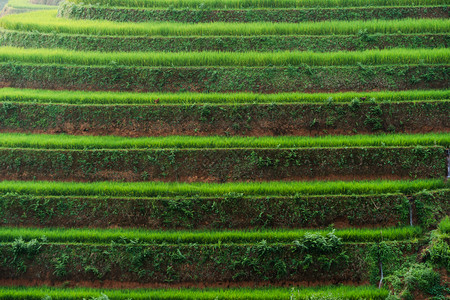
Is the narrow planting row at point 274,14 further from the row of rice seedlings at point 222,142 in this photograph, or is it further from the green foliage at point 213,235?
the green foliage at point 213,235

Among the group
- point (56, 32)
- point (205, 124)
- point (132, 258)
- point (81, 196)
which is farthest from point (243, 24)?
point (132, 258)

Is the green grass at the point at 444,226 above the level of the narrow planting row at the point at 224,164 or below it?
below

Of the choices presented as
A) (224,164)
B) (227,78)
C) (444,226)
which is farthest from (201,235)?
(227,78)

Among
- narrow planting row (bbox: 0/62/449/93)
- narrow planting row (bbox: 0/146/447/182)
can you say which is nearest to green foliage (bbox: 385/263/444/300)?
narrow planting row (bbox: 0/146/447/182)

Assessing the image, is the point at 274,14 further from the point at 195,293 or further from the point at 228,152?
the point at 195,293

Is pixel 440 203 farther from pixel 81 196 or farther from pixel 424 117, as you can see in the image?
pixel 81 196

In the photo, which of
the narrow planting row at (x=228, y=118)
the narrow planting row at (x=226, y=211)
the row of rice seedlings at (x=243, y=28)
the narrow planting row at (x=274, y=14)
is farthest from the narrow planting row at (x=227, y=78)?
the narrow planting row at (x=226, y=211)
